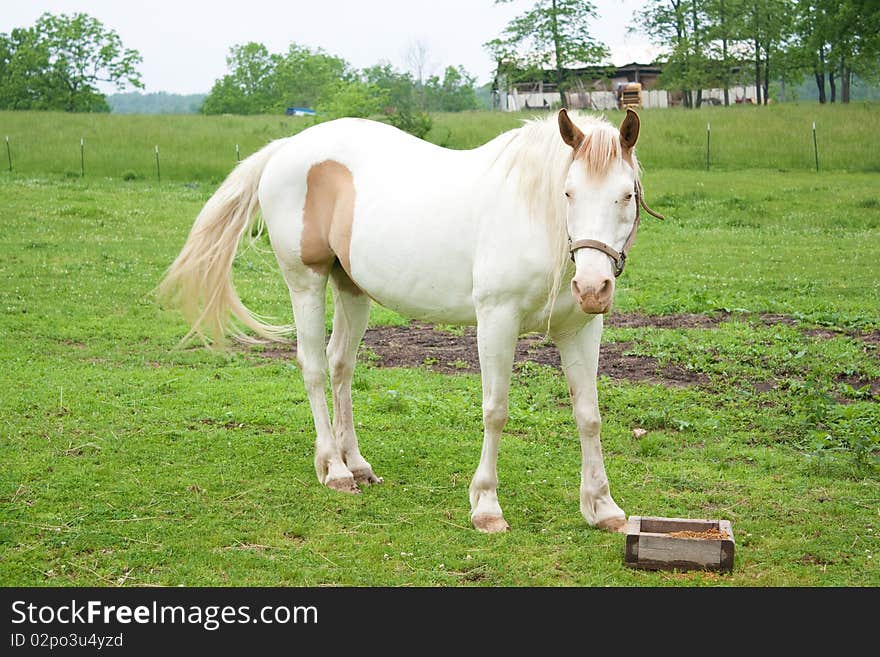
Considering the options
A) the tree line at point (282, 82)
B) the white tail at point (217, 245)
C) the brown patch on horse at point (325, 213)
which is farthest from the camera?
the tree line at point (282, 82)

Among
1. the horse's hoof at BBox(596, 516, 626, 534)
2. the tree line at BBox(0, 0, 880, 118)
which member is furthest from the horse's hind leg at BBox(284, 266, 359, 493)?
the tree line at BBox(0, 0, 880, 118)

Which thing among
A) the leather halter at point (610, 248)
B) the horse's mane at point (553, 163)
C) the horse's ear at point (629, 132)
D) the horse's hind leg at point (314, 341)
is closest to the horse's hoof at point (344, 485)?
the horse's hind leg at point (314, 341)

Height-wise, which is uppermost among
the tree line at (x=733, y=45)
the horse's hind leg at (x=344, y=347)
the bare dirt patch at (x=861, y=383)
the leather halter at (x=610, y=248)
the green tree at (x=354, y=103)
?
the tree line at (x=733, y=45)

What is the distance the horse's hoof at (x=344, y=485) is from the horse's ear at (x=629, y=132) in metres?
2.69

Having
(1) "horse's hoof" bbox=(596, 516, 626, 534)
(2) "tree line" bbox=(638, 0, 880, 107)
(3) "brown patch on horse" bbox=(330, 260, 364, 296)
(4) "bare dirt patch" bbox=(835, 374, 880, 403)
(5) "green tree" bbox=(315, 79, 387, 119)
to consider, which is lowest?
(1) "horse's hoof" bbox=(596, 516, 626, 534)

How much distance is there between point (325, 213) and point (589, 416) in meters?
2.13

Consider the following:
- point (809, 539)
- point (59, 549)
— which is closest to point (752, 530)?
point (809, 539)

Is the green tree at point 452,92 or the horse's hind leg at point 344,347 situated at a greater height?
the green tree at point 452,92

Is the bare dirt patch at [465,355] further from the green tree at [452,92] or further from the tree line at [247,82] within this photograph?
the green tree at [452,92]

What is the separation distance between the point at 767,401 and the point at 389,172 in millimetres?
3640

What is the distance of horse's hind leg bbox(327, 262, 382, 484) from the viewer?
608 cm

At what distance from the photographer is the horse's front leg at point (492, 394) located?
488cm

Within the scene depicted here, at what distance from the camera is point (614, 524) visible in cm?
500

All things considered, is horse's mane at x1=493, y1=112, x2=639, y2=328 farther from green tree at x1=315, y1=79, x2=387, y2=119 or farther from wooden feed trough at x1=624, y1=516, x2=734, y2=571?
green tree at x1=315, y1=79, x2=387, y2=119
